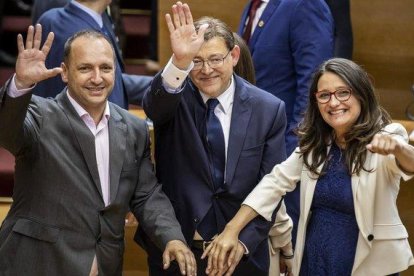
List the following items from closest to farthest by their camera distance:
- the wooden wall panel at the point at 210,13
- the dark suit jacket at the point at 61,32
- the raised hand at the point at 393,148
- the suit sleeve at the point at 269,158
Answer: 1. the raised hand at the point at 393,148
2. the suit sleeve at the point at 269,158
3. the dark suit jacket at the point at 61,32
4. the wooden wall panel at the point at 210,13

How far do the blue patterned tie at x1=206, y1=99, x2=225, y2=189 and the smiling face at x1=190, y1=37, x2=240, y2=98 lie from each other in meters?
0.08

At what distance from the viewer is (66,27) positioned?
12.6 feet

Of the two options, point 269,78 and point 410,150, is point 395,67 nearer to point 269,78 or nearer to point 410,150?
point 269,78

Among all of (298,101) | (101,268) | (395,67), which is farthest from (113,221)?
(395,67)

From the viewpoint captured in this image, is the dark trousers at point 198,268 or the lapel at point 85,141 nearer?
the lapel at point 85,141

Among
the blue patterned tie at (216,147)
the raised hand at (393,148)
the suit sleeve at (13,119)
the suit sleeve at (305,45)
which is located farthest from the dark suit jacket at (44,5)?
the raised hand at (393,148)

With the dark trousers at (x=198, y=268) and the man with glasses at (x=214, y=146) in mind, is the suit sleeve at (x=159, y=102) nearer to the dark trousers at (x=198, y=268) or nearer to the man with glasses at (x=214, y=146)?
the man with glasses at (x=214, y=146)

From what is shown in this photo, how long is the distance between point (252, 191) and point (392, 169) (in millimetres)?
422

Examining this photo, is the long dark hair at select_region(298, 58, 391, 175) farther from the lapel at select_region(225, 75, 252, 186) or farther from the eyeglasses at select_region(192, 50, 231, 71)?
the eyeglasses at select_region(192, 50, 231, 71)

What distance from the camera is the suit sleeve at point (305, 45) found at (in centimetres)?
386

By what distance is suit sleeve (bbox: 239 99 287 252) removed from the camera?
3.14m

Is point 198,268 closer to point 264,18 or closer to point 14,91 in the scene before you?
point 14,91

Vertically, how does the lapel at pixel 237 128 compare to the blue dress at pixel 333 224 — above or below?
Result: above

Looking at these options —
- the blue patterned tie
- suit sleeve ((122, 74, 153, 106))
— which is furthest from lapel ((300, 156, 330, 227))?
suit sleeve ((122, 74, 153, 106))
